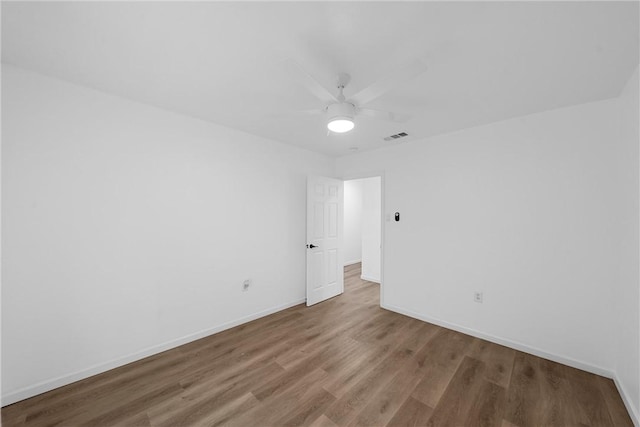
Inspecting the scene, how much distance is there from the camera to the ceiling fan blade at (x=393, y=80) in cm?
130

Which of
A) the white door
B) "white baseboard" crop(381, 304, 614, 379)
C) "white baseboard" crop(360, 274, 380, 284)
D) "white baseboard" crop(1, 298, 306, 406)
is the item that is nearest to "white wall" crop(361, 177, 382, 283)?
"white baseboard" crop(360, 274, 380, 284)

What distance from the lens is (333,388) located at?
202cm

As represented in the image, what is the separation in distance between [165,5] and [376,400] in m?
2.94

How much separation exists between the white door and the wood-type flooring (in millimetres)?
1166

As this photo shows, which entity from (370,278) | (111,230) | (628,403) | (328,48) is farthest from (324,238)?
(628,403)

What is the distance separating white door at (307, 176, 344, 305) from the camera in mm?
3887

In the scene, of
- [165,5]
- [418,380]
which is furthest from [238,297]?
[165,5]

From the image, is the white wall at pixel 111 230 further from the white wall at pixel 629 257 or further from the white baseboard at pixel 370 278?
the white wall at pixel 629 257

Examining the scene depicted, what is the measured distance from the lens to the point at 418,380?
212 cm

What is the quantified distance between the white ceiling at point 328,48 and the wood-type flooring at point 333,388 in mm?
2468

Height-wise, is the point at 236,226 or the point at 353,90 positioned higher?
the point at 353,90

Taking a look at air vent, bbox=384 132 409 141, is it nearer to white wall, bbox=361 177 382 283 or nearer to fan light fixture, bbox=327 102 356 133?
fan light fixture, bbox=327 102 356 133

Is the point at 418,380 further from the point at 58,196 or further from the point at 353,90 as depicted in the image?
the point at 58,196

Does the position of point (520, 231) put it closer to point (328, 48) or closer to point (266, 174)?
point (328, 48)
